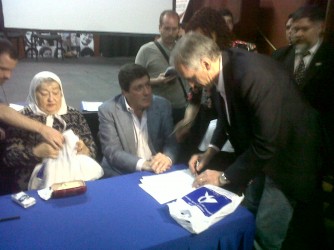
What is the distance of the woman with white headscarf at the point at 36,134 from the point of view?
1.92m

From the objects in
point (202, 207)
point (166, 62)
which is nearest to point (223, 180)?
point (202, 207)

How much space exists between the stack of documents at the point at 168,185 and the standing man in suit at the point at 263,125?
3.1 inches

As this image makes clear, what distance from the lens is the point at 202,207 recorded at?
1.31m

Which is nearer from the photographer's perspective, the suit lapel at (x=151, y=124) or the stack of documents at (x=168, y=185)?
the stack of documents at (x=168, y=185)

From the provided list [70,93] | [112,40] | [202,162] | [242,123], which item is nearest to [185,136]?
[202,162]

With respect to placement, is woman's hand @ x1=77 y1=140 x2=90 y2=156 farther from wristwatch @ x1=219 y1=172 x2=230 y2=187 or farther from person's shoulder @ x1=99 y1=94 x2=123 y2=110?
wristwatch @ x1=219 y1=172 x2=230 y2=187

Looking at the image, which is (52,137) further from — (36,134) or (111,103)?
(111,103)

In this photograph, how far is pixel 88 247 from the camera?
1.13 m

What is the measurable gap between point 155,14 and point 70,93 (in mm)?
2807

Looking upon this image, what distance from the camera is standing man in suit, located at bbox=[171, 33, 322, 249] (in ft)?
4.30

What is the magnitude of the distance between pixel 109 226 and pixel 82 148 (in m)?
0.79

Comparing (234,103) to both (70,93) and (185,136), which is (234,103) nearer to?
(185,136)

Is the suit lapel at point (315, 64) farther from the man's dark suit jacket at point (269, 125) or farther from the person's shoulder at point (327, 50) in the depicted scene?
the man's dark suit jacket at point (269, 125)

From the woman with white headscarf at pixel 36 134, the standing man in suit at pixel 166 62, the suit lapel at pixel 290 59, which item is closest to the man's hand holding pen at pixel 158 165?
the woman with white headscarf at pixel 36 134
